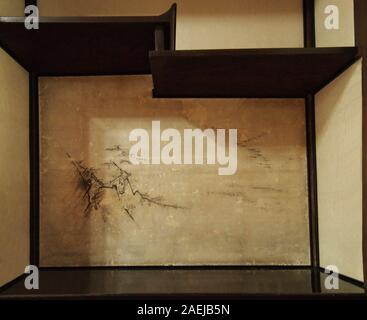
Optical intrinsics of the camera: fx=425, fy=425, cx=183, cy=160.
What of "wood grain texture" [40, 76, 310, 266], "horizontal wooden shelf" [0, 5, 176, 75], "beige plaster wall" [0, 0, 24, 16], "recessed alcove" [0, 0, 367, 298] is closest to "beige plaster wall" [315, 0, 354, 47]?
"recessed alcove" [0, 0, 367, 298]

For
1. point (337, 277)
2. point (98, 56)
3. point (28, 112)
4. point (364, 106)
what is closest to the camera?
point (364, 106)

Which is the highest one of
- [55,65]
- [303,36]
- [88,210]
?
[303,36]

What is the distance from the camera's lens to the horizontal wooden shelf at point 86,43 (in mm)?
1227

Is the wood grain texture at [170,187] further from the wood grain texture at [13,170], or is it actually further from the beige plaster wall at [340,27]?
the beige plaster wall at [340,27]

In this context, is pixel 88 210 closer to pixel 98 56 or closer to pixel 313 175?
pixel 98 56

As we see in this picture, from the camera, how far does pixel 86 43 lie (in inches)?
53.6

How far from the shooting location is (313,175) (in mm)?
1614

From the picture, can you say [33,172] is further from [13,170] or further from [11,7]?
[11,7]

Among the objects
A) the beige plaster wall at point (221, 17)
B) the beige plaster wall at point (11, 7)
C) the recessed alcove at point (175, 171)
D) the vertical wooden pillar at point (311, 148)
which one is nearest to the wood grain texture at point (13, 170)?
the recessed alcove at point (175, 171)

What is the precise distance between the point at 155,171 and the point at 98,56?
0.47 meters

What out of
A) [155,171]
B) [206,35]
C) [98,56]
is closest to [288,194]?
[155,171]

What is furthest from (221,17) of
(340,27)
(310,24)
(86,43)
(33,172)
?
(33,172)

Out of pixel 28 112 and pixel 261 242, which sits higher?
pixel 28 112

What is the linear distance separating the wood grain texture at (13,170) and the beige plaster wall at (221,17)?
365mm
